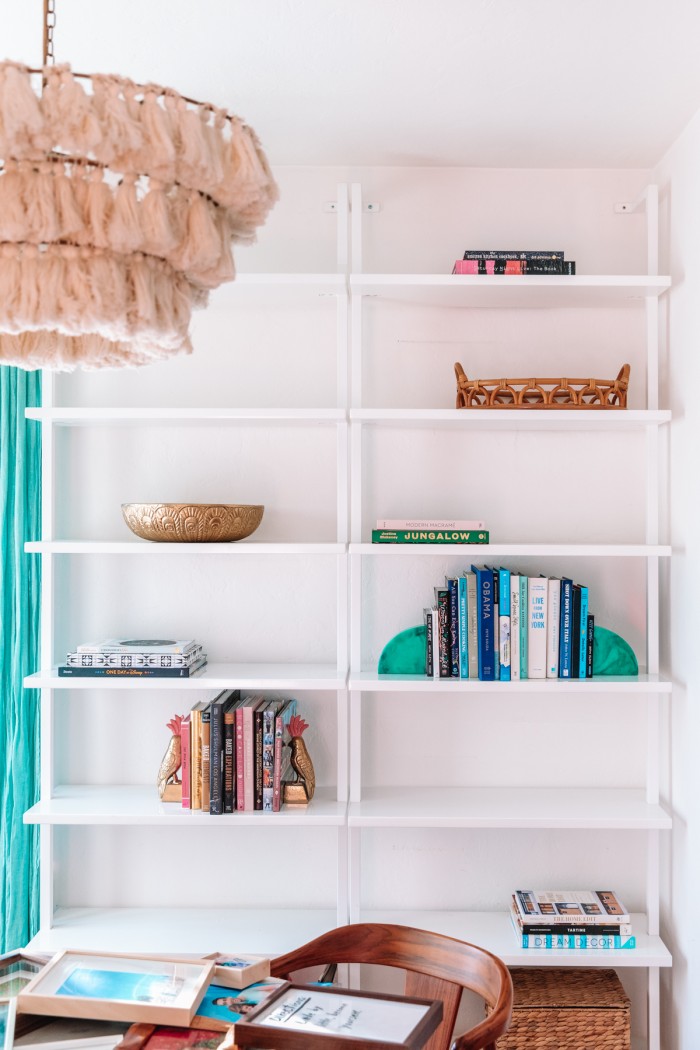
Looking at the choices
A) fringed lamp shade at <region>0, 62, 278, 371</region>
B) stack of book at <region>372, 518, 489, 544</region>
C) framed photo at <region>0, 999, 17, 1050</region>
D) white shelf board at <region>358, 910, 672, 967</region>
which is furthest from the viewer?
stack of book at <region>372, 518, 489, 544</region>

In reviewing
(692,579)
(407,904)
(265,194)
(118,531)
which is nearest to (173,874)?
(407,904)

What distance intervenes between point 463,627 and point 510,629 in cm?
12

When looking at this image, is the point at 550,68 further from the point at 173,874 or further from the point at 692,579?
the point at 173,874

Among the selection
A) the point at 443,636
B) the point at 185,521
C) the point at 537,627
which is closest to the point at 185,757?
the point at 185,521

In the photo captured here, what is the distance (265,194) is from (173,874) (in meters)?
2.02

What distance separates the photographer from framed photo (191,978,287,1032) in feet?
4.85

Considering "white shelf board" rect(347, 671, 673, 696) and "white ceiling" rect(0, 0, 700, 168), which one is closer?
"white ceiling" rect(0, 0, 700, 168)

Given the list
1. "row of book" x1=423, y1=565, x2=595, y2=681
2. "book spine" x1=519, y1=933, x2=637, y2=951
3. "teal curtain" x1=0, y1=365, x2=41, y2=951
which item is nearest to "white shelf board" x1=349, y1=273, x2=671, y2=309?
"row of book" x1=423, y1=565, x2=595, y2=681

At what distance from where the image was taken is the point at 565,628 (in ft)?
7.76

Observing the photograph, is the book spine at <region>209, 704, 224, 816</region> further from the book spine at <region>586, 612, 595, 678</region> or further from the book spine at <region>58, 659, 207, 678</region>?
the book spine at <region>586, 612, 595, 678</region>

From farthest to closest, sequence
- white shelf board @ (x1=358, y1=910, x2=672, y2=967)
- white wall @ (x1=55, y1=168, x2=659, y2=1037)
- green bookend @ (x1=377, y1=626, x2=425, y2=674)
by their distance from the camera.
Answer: white wall @ (x1=55, y1=168, x2=659, y2=1037) < green bookend @ (x1=377, y1=626, x2=425, y2=674) < white shelf board @ (x1=358, y1=910, x2=672, y2=967)

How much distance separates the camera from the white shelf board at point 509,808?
230 cm

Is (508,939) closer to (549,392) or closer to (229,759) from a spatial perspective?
(229,759)

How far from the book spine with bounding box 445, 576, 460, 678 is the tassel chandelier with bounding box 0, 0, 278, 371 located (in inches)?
53.9
